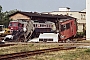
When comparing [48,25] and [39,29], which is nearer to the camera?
[39,29]

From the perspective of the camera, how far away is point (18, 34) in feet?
104

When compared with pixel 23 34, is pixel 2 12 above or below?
above

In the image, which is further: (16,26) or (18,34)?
(16,26)

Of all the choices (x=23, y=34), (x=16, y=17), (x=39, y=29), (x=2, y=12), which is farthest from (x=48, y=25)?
(x=2, y=12)

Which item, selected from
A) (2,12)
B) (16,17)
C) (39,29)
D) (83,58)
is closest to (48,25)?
(39,29)

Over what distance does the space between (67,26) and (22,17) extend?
20.8 m

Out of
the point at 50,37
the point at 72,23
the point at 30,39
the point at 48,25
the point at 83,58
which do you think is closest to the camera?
the point at 83,58

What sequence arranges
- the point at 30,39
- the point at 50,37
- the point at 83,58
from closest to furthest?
the point at 83,58 → the point at 50,37 → the point at 30,39

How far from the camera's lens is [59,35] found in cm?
3136

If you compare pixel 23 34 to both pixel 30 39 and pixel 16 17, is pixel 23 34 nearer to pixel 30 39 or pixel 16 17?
pixel 30 39

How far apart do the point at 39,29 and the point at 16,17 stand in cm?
2187

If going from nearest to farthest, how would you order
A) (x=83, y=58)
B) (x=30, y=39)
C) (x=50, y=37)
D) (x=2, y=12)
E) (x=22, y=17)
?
(x=83, y=58), (x=50, y=37), (x=30, y=39), (x=22, y=17), (x=2, y=12)

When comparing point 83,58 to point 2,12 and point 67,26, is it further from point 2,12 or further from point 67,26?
point 2,12

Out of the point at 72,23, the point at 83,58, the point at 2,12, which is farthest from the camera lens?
the point at 2,12
